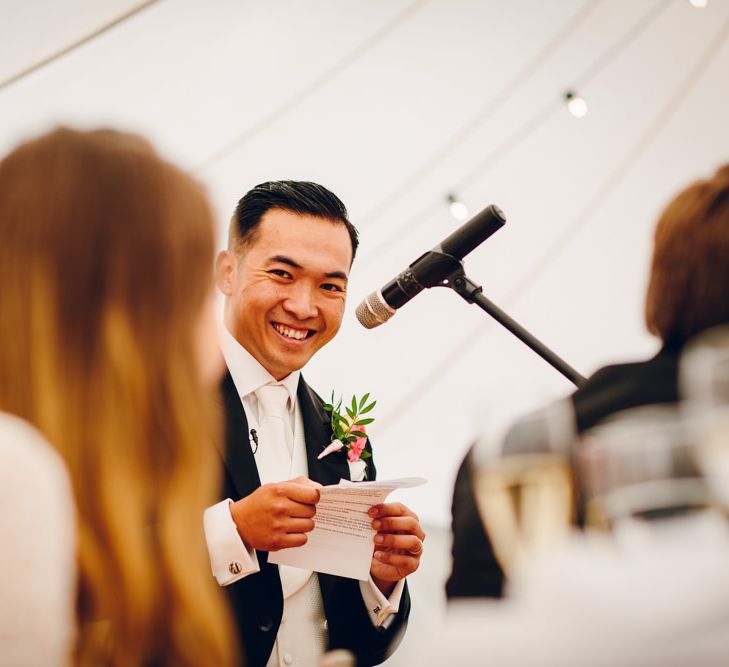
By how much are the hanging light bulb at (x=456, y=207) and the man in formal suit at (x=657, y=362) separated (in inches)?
114

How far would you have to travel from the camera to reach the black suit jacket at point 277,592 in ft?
5.61

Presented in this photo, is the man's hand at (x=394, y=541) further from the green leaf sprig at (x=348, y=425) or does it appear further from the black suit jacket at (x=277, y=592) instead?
the green leaf sprig at (x=348, y=425)

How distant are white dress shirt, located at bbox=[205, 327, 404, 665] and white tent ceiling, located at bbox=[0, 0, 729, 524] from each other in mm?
1484

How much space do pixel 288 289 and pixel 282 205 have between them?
0.24 metres

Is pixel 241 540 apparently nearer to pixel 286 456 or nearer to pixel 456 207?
pixel 286 456

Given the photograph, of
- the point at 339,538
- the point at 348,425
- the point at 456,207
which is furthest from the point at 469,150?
the point at 339,538

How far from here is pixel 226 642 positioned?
994 mm

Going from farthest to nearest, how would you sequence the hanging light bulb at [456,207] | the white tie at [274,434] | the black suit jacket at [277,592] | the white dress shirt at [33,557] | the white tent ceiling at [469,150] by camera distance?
1. the hanging light bulb at [456,207]
2. the white tent ceiling at [469,150]
3. the white tie at [274,434]
4. the black suit jacket at [277,592]
5. the white dress shirt at [33,557]

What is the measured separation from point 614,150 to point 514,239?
656 millimetres

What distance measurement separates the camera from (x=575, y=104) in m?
3.98

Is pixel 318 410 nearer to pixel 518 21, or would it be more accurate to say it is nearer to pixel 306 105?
pixel 306 105

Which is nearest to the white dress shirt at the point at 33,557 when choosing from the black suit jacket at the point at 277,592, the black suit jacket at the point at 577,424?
the black suit jacket at the point at 577,424

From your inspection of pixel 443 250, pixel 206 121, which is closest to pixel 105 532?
pixel 443 250

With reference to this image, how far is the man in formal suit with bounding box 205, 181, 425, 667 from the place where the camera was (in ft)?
5.39
